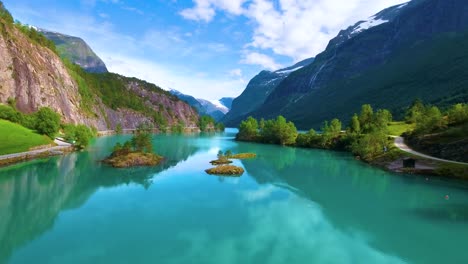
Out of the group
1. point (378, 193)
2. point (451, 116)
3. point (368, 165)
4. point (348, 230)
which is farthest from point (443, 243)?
point (451, 116)

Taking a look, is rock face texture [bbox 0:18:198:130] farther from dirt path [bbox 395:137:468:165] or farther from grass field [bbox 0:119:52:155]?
dirt path [bbox 395:137:468:165]

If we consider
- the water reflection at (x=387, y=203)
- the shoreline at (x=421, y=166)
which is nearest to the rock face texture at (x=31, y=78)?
the water reflection at (x=387, y=203)

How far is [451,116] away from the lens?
88.2 meters

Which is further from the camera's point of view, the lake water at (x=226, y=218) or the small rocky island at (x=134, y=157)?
the small rocky island at (x=134, y=157)

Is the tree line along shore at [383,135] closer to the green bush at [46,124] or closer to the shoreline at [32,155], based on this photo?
the shoreline at [32,155]

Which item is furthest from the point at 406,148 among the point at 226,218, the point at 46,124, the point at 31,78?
the point at 31,78

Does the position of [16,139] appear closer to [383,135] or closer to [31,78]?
[31,78]

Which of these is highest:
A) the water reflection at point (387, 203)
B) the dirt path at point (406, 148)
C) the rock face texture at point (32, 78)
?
the rock face texture at point (32, 78)

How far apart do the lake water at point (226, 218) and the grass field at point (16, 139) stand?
46.9 ft

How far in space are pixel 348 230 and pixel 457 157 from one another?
48.4m

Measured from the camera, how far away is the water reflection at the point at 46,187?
32134mm

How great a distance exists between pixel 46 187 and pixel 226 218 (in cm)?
3269

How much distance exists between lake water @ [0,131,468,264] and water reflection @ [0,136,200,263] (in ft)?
0.51

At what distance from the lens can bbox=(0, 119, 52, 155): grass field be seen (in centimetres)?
7684
